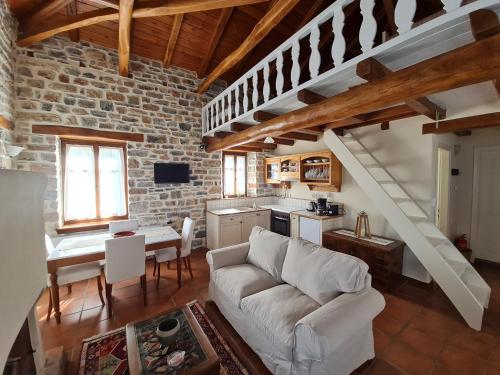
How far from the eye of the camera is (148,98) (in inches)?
161

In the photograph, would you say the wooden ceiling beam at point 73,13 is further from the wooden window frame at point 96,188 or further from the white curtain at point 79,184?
the white curtain at point 79,184

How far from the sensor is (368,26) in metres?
1.74

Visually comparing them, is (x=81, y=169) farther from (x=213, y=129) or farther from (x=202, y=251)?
(x=202, y=251)

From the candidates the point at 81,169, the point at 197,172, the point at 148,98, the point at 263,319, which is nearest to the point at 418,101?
the point at 263,319

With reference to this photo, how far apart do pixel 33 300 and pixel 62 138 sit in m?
3.22

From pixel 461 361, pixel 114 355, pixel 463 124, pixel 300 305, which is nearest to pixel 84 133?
pixel 114 355

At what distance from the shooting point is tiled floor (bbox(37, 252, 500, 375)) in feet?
6.16

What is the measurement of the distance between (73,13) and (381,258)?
5.75m

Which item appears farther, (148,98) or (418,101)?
(148,98)

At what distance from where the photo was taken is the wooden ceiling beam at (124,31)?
2450 mm

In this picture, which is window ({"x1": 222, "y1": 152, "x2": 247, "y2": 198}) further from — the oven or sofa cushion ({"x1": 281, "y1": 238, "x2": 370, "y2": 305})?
sofa cushion ({"x1": 281, "y1": 238, "x2": 370, "y2": 305})

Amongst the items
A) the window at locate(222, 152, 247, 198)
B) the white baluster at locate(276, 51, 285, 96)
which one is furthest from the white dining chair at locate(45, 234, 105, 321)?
the white baluster at locate(276, 51, 285, 96)

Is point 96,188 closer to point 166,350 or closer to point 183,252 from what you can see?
point 183,252

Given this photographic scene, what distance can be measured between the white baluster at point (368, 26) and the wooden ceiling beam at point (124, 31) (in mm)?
2431
